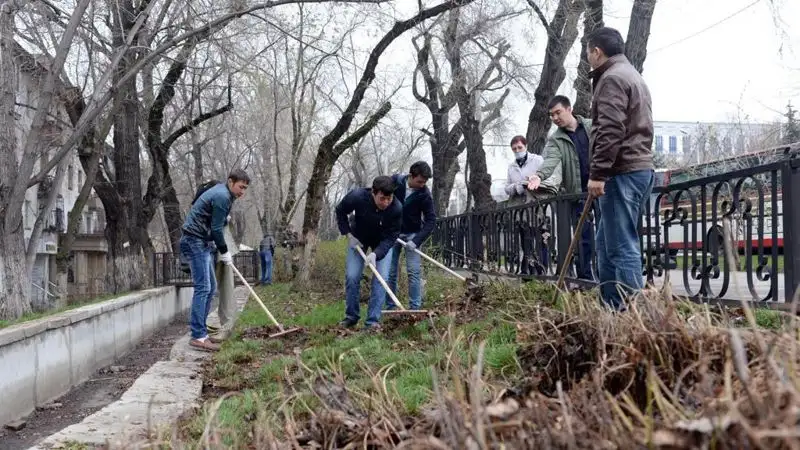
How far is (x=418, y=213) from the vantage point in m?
9.17

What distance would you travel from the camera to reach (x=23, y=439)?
5145 millimetres

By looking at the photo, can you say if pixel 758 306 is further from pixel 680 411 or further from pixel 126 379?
pixel 126 379

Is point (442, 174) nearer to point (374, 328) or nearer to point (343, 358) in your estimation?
point (374, 328)

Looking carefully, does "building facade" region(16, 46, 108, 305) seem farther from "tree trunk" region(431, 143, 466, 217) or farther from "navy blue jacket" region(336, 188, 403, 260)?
"navy blue jacket" region(336, 188, 403, 260)

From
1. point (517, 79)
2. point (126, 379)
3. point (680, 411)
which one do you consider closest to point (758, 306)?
point (680, 411)

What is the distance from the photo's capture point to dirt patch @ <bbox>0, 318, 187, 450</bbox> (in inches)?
207

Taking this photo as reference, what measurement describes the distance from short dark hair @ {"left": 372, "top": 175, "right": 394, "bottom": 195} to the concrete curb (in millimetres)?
2495

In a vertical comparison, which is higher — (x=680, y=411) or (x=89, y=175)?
(x=89, y=175)

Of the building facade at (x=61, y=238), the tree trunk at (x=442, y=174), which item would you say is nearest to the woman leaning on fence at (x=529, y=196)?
the tree trunk at (x=442, y=174)

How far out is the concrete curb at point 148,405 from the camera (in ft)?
12.4

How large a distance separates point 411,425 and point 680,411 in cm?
69

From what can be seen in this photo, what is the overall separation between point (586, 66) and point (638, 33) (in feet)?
5.06

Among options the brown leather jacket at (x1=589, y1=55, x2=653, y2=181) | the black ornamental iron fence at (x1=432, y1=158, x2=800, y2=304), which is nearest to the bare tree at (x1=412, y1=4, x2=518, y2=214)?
the black ornamental iron fence at (x1=432, y1=158, x2=800, y2=304)

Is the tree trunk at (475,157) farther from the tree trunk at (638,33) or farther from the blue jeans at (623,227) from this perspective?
the blue jeans at (623,227)
